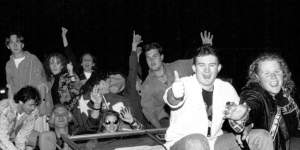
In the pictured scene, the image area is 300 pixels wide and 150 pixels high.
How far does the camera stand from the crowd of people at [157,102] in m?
3.46

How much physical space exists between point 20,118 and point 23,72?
3.06 ft

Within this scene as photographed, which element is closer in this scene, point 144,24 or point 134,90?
point 134,90

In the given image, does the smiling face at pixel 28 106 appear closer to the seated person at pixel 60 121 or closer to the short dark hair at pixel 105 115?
the seated person at pixel 60 121

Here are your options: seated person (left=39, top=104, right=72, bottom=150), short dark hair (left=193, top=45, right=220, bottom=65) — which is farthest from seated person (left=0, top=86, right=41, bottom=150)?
short dark hair (left=193, top=45, right=220, bottom=65)

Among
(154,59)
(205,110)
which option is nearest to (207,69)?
(205,110)

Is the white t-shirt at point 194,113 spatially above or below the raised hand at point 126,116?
above

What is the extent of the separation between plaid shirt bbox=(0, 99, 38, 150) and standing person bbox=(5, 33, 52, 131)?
1.83ft

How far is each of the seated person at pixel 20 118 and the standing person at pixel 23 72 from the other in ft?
1.89

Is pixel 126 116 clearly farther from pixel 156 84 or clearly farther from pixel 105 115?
pixel 156 84

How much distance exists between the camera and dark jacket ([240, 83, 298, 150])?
11.5ft

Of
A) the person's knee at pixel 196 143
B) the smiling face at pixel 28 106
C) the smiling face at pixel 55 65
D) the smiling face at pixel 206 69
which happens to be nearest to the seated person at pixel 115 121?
the smiling face at pixel 28 106

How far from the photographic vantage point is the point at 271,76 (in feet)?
12.0

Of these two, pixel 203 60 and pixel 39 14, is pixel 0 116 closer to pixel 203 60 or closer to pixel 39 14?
pixel 203 60

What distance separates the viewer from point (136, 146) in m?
4.75
